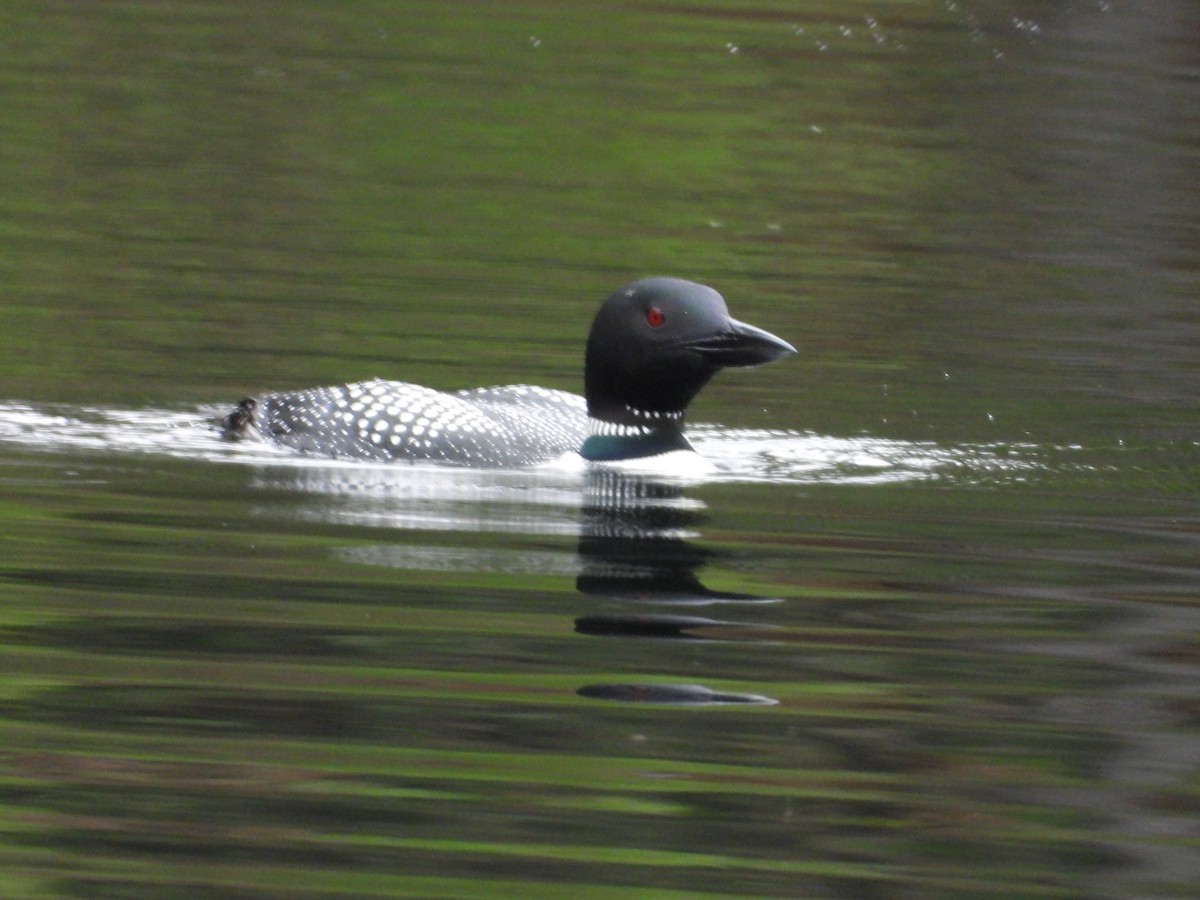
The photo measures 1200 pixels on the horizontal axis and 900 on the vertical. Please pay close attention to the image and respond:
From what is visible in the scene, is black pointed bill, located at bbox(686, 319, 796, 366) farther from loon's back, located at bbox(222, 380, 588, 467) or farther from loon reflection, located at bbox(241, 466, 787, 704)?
loon's back, located at bbox(222, 380, 588, 467)

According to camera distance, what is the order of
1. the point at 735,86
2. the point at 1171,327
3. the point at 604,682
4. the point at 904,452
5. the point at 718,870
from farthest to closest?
1. the point at 735,86
2. the point at 1171,327
3. the point at 904,452
4. the point at 604,682
5. the point at 718,870

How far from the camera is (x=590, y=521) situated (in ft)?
21.6

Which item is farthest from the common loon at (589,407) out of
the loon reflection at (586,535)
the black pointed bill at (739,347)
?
the loon reflection at (586,535)

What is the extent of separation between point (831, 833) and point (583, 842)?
1.31 ft

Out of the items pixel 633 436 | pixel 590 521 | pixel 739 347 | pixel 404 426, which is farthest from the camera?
pixel 633 436

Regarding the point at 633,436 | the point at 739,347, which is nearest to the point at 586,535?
the point at 739,347

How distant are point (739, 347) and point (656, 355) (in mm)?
316

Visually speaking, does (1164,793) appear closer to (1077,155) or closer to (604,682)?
(604,682)

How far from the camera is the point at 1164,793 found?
13.3 feet

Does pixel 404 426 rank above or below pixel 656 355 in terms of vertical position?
below

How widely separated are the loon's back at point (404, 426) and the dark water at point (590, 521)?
188 millimetres

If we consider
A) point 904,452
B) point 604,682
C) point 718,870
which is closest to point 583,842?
point 718,870

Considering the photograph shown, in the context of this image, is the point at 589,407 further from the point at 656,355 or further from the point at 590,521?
the point at 590,521

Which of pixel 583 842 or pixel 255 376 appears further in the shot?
pixel 255 376
